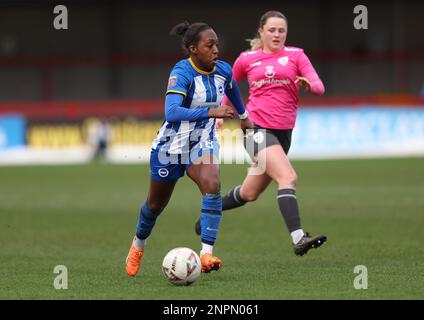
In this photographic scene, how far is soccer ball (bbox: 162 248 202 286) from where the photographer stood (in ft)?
25.8

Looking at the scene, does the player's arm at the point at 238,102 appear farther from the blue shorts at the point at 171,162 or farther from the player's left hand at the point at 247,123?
the blue shorts at the point at 171,162

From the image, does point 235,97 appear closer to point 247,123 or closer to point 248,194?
point 247,123

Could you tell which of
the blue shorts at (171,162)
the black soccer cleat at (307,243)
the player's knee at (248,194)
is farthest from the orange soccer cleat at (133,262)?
the player's knee at (248,194)

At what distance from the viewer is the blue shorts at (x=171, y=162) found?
27.8ft

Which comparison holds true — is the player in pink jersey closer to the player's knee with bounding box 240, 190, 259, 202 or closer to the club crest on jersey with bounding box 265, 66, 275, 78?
the club crest on jersey with bounding box 265, 66, 275, 78

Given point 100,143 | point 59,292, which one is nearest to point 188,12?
point 100,143

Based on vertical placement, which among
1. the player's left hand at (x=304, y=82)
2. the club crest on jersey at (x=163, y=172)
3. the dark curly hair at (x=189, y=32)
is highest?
the dark curly hair at (x=189, y=32)

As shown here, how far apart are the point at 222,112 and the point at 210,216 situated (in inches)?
39.7

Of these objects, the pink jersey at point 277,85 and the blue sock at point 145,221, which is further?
the pink jersey at point 277,85

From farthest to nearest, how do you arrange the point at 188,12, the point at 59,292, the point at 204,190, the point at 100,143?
the point at 188,12, the point at 100,143, the point at 204,190, the point at 59,292

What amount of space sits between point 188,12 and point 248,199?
31282 millimetres

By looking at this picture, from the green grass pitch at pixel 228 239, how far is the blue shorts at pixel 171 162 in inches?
34.8

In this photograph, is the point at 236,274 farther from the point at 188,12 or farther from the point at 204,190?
the point at 188,12
